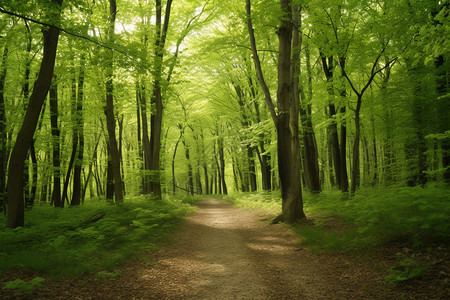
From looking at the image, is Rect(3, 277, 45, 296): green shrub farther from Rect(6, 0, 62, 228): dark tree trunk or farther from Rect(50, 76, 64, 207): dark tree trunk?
Rect(50, 76, 64, 207): dark tree trunk

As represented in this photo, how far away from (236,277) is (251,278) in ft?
0.97

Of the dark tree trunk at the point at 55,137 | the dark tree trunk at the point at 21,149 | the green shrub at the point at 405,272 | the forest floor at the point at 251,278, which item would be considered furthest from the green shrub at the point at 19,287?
the dark tree trunk at the point at 55,137

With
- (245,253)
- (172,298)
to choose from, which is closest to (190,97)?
(245,253)

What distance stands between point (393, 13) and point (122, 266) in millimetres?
11297

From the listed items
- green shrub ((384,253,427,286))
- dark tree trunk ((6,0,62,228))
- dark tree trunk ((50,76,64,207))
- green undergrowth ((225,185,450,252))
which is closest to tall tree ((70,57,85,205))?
dark tree trunk ((50,76,64,207))

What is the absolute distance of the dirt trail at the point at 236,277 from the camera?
4.21 metres

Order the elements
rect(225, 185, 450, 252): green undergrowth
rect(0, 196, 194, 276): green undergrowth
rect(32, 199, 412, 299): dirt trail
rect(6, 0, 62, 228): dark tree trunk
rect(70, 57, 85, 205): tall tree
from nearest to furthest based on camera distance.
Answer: rect(32, 199, 412, 299): dirt trail
rect(225, 185, 450, 252): green undergrowth
rect(0, 196, 194, 276): green undergrowth
rect(6, 0, 62, 228): dark tree trunk
rect(70, 57, 85, 205): tall tree

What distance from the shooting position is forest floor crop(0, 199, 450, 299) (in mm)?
4039

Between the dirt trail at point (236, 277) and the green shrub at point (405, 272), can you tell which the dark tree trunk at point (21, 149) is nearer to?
the dirt trail at point (236, 277)

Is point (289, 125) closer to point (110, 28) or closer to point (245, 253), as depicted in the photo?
point (245, 253)

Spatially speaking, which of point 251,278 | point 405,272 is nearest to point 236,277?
point 251,278

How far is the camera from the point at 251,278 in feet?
16.2

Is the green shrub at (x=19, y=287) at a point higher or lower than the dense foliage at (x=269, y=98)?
lower

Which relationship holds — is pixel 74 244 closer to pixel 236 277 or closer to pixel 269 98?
pixel 236 277
